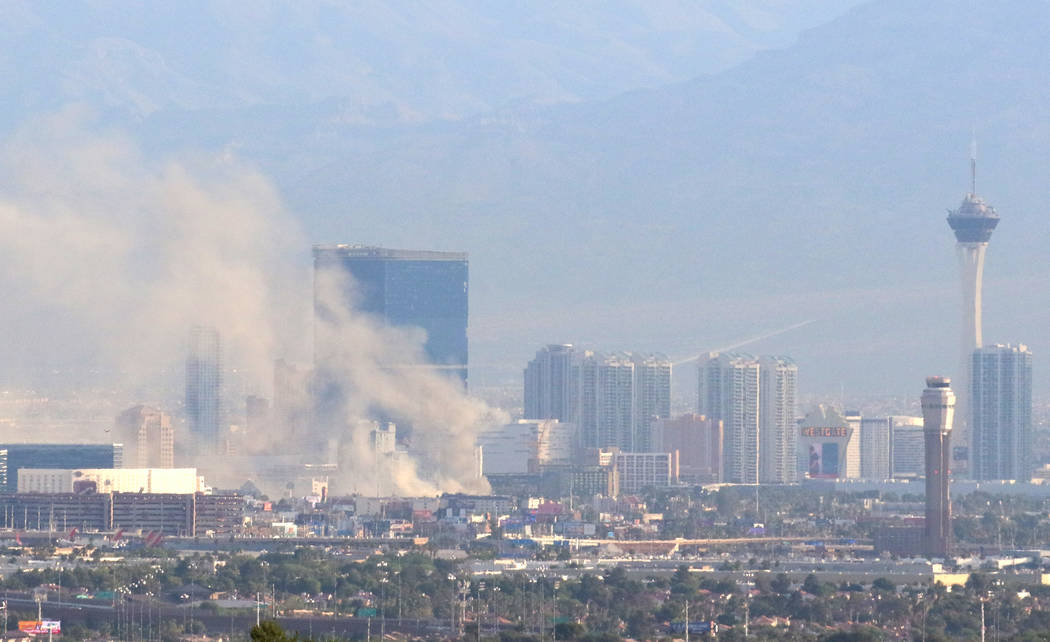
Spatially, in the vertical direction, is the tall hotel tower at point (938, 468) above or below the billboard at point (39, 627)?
above

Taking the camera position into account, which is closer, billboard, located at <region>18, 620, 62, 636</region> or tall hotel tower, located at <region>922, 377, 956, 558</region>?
billboard, located at <region>18, 620, 62, 636</region>

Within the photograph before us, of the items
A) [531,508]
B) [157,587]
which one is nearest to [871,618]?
[157,587]

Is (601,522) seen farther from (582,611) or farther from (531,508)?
(582,611)

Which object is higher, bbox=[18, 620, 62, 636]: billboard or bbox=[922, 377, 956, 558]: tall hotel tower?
bbox=[922, 377, 956, 558]: tall hotel tower

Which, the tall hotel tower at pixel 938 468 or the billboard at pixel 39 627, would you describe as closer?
the billboard at pixel 39 627
